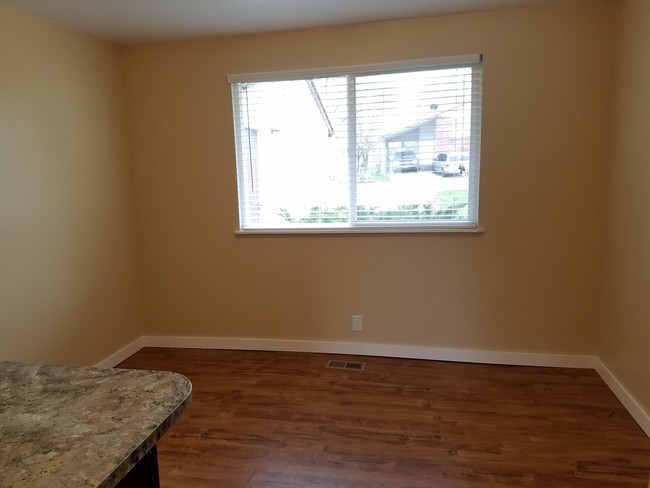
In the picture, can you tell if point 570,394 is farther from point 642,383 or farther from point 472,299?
point 472,299

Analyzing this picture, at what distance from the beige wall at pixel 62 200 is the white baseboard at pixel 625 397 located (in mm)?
3512

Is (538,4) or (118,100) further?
(118,100)

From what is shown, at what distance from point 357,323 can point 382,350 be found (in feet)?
0.93

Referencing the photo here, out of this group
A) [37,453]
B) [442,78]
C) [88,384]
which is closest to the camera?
[37,453]

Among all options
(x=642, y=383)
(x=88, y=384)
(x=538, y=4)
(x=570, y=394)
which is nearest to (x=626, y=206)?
(x=642, y=383)

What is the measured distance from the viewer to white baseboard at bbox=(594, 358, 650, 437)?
2.23 metres

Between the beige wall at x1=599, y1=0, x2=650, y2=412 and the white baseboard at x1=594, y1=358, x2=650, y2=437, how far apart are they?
0.12 feet

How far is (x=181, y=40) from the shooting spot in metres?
3.15

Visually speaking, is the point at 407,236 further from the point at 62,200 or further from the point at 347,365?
the point at 62,200

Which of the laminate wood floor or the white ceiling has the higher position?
the white ceiling

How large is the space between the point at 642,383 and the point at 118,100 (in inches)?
158

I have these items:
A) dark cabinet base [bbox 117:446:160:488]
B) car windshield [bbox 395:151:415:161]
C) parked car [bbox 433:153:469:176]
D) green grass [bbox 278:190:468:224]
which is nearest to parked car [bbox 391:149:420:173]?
car windshield [bbox 395:151:415:161]

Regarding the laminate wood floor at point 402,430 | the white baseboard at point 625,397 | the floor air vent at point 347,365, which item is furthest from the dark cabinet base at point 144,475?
the white baseboard at point 625,397

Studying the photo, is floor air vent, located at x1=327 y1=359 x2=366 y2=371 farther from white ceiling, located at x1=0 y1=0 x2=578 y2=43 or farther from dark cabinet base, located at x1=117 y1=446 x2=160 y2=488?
white ceiling, located at x1=0 y1=0 x2=578 y2=43
